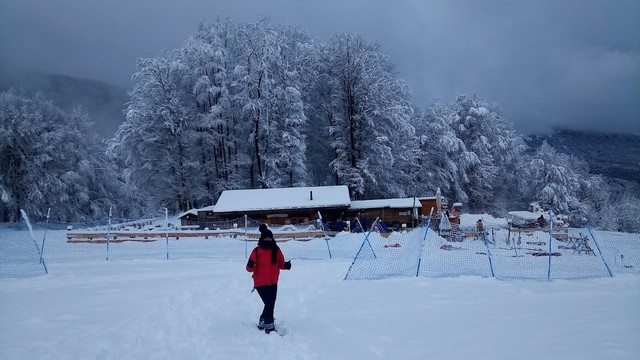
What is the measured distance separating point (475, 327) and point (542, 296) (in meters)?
3.47

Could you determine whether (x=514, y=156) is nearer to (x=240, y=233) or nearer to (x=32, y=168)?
(x=240, y=233)

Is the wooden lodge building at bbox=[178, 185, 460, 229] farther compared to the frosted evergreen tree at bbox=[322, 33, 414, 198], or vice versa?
the frosted evergreen tree at bbox=[322, 33, 414, 198]

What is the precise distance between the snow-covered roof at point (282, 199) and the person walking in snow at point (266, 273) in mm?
23770

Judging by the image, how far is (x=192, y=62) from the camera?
133ft

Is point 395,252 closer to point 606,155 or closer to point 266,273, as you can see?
point 266,273

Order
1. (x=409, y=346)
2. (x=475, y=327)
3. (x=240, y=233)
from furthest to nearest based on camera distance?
(x=240, y=233) < (x=475, y=327) < (x=409, y=346)

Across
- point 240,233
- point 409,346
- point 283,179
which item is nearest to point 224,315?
point 409,346

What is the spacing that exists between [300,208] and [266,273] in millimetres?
24118

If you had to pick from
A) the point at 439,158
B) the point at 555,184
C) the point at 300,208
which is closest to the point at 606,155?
the point at 555,184

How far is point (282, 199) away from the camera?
32.7 m

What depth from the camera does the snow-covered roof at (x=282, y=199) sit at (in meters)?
31.7

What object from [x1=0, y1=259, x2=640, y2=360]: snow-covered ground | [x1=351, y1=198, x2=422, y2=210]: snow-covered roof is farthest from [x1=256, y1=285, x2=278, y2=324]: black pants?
[x1=351, y1=198, x2=422, y2=210]: snow-covered roof

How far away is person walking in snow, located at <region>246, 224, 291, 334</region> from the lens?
7.57m

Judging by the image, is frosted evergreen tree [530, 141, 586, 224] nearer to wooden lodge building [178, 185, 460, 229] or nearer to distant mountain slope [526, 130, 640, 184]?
distant mountain slope [526, 130, 640, 184]
